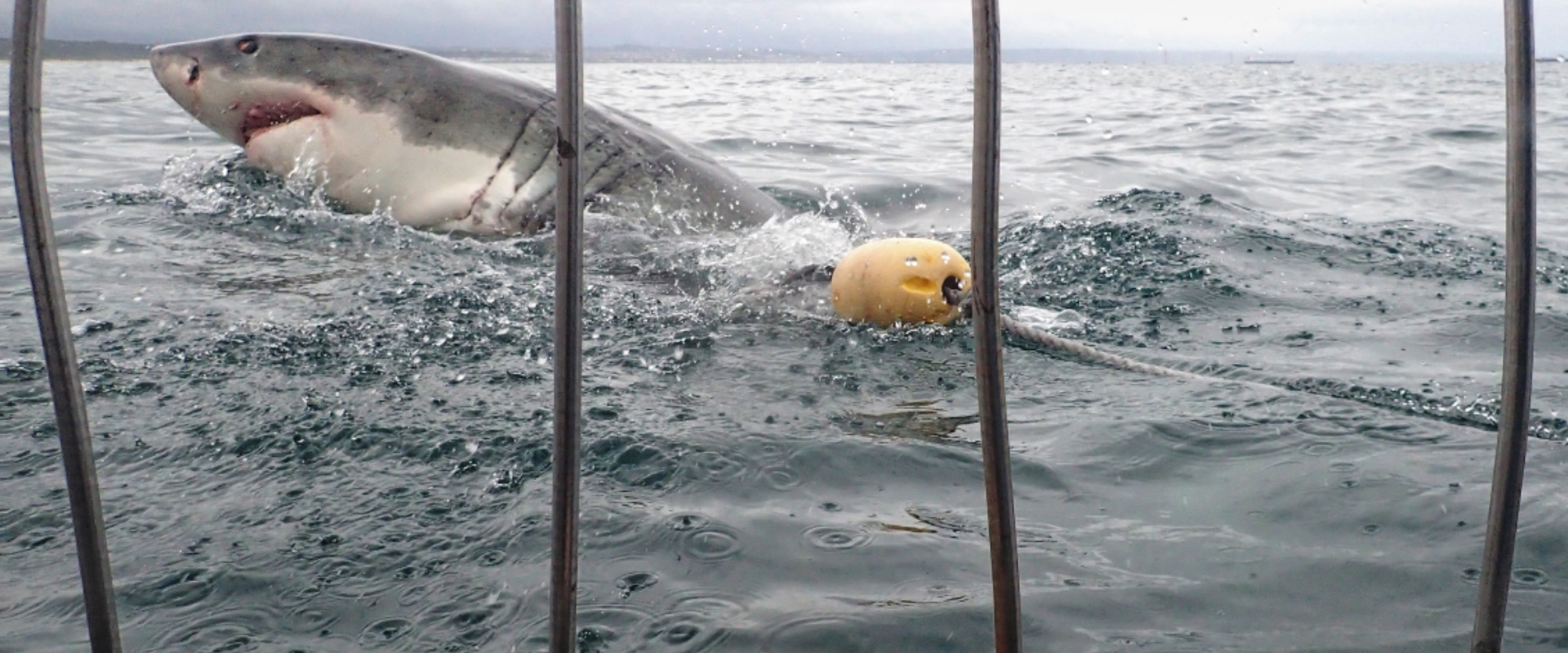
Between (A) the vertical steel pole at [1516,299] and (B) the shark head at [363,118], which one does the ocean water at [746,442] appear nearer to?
(B) the shark head at [363,118]

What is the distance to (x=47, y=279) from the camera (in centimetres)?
95

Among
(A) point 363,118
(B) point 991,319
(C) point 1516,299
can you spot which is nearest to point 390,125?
(A) point 363,118

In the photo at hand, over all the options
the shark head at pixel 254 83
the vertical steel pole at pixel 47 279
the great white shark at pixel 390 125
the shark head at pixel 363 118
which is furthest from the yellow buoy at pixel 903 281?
the vertical steel pole at pixel 47 279

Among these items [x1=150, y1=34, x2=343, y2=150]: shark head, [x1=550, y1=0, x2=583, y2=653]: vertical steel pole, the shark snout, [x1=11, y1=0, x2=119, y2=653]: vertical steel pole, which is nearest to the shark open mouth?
[x1=150, y1=34, x2=343, y2=150]: shark head

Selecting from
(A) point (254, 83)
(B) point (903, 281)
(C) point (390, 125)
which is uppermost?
(A) point (254, 83)

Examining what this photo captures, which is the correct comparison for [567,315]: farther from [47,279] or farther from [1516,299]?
[1516,299]

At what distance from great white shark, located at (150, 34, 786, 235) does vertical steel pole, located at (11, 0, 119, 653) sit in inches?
125

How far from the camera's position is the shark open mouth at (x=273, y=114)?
4172mm

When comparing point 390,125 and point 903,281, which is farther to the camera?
point 390,125

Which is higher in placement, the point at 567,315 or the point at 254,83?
the point at 254,83

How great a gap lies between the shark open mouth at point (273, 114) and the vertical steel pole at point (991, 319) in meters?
3.67

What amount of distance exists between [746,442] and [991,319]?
1555mm

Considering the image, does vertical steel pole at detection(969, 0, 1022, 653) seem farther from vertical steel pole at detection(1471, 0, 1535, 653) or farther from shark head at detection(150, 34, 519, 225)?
shark head at detection(150, 34, 519, 225)

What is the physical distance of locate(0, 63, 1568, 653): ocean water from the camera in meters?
1.78
